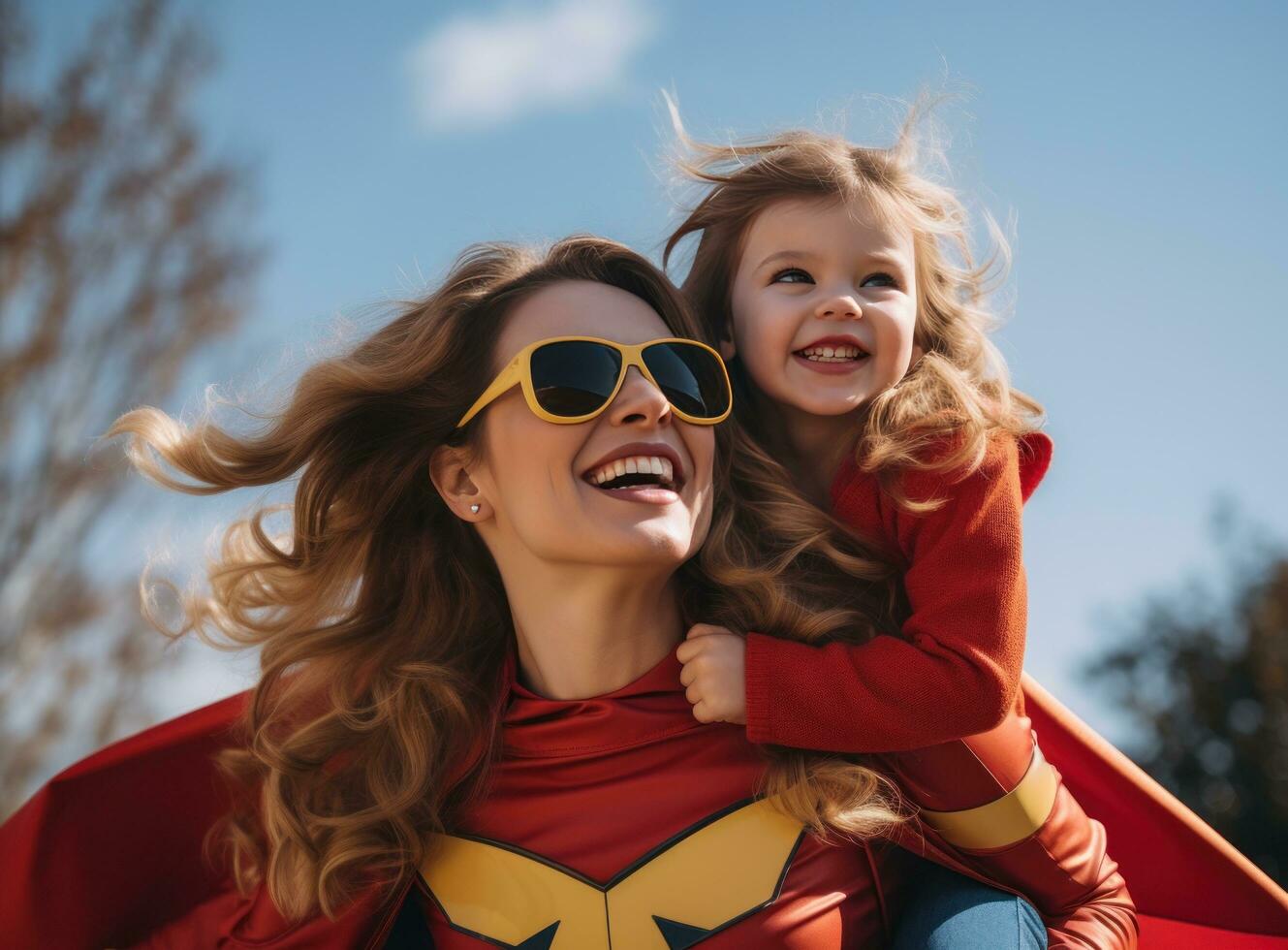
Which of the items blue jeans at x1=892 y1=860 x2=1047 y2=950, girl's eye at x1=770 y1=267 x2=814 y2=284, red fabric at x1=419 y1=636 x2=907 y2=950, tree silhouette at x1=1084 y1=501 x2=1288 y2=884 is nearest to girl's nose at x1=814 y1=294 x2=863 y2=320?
girl's eye at x1=770 y1=267 x2=814 y2=284

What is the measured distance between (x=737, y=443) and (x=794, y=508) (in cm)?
23

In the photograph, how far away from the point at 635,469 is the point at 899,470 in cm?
62

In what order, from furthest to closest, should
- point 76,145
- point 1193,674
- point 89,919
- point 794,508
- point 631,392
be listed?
point 1193,674, point 76,145, point 89,919, point 794,508, point 631,392

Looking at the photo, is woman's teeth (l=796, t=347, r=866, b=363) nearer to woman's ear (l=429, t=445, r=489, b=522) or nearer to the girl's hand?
the girl's hand

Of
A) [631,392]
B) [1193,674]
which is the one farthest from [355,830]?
[1193,674]

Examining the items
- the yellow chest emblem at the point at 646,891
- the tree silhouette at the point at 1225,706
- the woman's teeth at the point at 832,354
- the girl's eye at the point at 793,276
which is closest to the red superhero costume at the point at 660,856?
the yellow chest emblem at the point at 646,891

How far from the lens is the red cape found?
3164 millimetres

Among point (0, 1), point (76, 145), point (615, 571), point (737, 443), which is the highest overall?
point (0, 1)

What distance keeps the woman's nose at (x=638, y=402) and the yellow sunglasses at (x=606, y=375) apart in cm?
2

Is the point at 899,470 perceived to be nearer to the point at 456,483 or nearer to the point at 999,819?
the point at 999,819

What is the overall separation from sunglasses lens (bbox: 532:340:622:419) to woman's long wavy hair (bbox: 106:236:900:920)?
0.29 meters

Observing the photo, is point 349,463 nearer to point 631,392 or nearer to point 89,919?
point 631,392

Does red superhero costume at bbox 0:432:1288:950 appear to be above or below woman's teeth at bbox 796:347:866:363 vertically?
below

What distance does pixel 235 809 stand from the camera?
337cm
